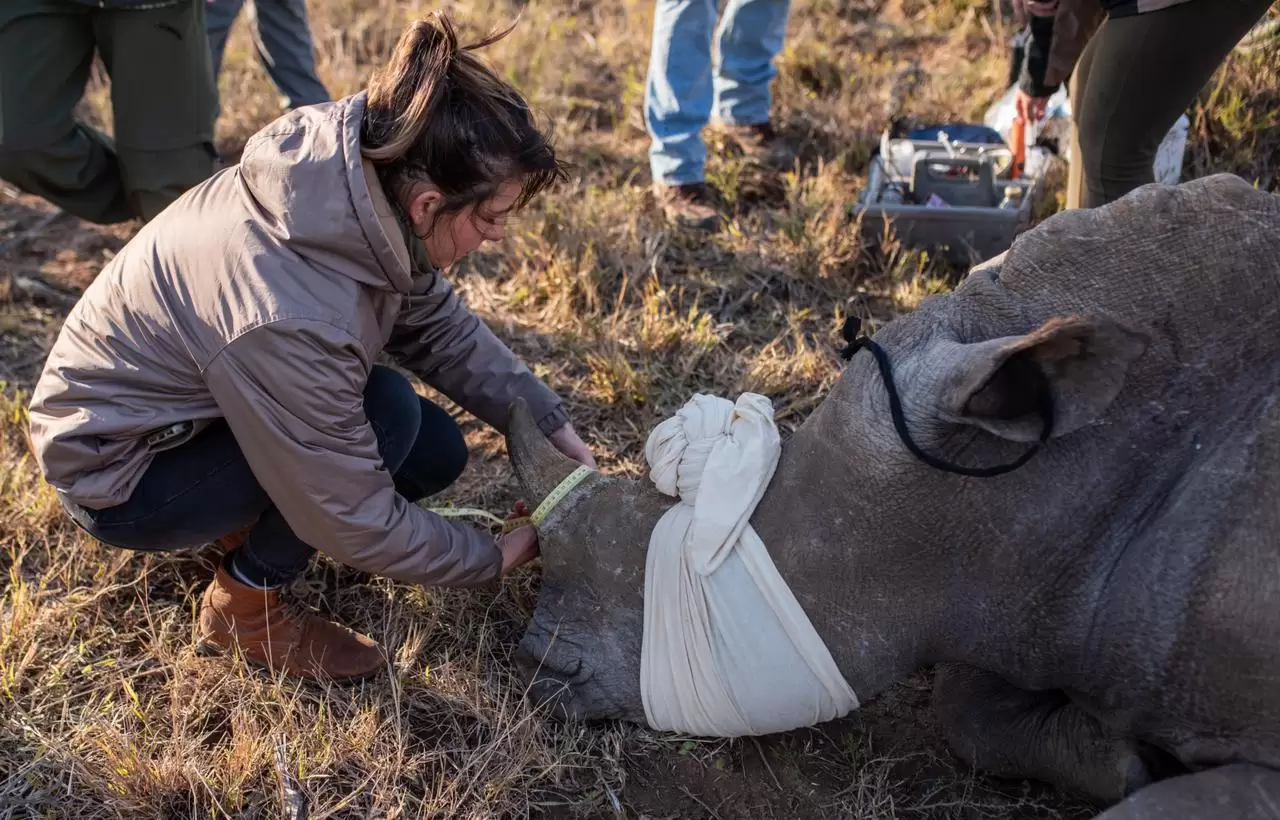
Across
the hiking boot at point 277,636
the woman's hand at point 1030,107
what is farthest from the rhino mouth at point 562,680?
the woman's hand at point 1030,107

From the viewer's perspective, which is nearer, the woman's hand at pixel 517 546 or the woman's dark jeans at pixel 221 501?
the woman's dark jeans at pixel 221 501

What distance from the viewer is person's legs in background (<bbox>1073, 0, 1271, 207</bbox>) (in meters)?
2.66

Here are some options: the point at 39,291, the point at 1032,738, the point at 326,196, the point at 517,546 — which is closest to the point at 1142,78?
the point at 1032,738

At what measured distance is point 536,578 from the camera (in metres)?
2.73

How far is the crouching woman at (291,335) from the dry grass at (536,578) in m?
0.31

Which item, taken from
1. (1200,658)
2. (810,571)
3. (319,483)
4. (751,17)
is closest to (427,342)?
(319,483)

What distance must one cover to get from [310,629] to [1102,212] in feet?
6.22

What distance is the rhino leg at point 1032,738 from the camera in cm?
195

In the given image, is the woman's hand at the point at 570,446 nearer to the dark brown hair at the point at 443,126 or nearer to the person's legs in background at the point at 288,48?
the dark brown hair at the point at 443,126

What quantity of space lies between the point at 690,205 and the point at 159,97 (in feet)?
6.17

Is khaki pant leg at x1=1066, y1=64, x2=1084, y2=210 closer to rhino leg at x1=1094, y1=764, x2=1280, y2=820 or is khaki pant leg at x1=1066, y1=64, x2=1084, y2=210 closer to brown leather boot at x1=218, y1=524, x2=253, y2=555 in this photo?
rhino leg at x1=1094, y1=764, x2=1280, y2=820

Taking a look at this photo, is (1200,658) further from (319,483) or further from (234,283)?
(234,283)

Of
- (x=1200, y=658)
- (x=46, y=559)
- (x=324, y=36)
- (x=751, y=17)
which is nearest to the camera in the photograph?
(x=1200, y=658)

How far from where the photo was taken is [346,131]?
6.39ft
